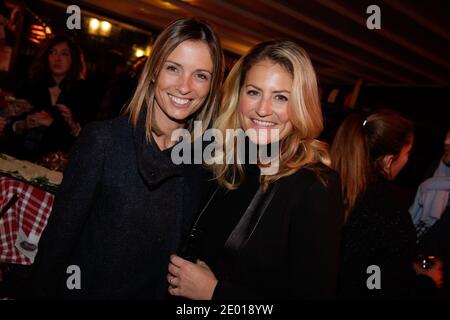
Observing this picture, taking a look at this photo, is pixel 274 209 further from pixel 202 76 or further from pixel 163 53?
pixel 163 53

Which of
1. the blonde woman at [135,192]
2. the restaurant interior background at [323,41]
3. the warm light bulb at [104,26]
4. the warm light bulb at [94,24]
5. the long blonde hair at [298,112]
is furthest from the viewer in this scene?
the warm light bulb at [104,26]

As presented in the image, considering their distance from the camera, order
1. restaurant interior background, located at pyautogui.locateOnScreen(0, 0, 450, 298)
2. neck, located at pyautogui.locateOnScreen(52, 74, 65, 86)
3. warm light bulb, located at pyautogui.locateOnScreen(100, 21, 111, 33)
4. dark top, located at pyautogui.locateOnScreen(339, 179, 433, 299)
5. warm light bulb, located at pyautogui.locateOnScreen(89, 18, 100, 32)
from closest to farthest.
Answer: dark top, located at pyautogui.locateOnScreen(339, 179, 433, 299) → neck, located at pyautogui.locateOnScreen(52, 74, 65, 86) → restaurant interior background, located at pyautogui.locateOnScreen(0, 0, 450, 298) → warm light bulb, located at pyautogui.locateOnScreen(89, 18, 100, 32) → warm light bulb, located at pyautogui.locateOnScreen(100, 21, 111, 33)

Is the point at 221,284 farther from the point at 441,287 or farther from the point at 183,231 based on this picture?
the point at 441,287

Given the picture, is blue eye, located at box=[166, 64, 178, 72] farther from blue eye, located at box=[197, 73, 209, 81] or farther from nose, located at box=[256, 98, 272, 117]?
nose, located at box=[256, 98, 272, 117]

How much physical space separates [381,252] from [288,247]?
72 centimetres

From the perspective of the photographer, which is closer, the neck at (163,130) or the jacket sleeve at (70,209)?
the jacket sleeve at (70,209)

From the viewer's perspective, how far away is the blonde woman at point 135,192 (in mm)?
1428

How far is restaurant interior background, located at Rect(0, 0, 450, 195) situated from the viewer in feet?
18.4

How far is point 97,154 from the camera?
142 centimetres

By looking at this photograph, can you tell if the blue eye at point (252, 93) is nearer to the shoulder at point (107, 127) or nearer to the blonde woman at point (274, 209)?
the blonde woman at point (274, 209)

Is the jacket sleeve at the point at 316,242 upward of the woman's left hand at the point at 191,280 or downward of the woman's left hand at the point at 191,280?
upward

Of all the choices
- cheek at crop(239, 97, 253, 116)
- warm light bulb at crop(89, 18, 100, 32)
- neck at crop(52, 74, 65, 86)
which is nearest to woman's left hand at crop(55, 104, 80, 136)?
neck at crop(52, 74, 65, 86)

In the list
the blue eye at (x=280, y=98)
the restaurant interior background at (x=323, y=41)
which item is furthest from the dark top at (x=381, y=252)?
the restaurant interior background at (x=323, y=41)

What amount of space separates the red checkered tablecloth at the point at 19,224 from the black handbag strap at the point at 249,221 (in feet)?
4.25
